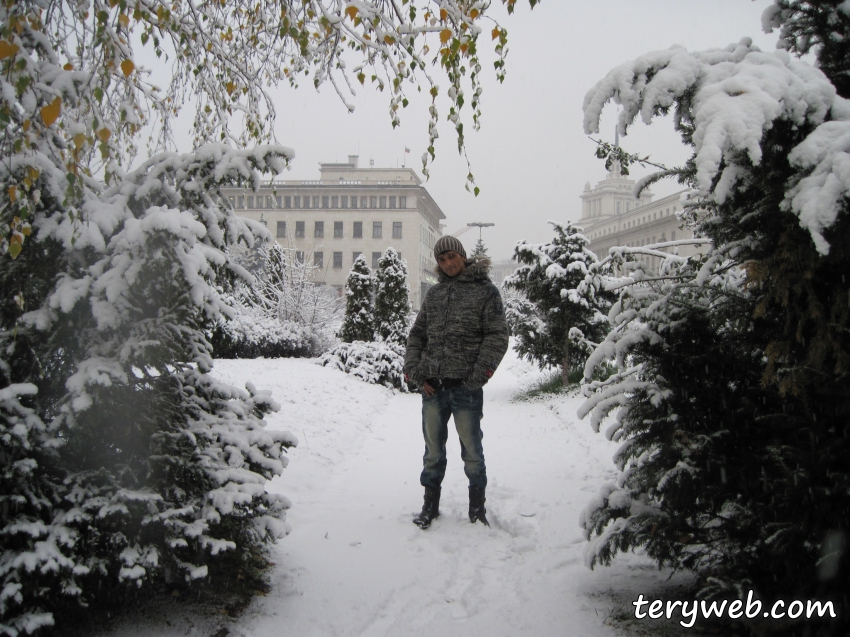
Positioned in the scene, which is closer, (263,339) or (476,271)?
(476,271)

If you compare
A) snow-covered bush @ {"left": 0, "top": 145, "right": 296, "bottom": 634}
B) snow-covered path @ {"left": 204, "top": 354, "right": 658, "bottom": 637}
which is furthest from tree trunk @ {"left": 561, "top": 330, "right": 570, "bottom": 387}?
snow-covered bush @ {"left": 0, "top": 145, "right": 296, "bottom": 634}

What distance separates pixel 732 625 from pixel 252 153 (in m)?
2.80

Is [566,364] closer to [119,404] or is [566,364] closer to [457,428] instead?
[457,428]

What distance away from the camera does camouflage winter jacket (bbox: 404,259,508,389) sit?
377cm

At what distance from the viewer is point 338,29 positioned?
12.2ft

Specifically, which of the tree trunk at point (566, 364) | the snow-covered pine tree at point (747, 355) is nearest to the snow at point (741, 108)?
the snow-covered pine tree at point (747, 355)

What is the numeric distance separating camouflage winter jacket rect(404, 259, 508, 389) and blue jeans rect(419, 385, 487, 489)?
0.45ft

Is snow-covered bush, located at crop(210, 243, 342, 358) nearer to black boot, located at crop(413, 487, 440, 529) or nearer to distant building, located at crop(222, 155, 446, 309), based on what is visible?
black boot, located at crop(413, 487, 440, 529)

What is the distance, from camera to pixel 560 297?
35.5 feet

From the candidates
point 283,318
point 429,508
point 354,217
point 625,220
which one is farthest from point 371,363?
point 354,217

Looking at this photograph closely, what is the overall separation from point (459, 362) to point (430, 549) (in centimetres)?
124

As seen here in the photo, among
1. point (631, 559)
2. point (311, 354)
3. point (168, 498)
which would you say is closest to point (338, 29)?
point (168, 498)

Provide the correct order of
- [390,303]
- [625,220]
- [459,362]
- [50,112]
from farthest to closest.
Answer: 1. [625,220]
2. [390,303]
3. [459,362]
4. [50,112]

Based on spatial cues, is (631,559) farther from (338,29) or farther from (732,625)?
(338,29)
